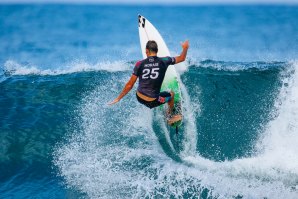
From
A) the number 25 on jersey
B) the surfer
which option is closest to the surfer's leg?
the surfer

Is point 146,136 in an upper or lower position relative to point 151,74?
lower

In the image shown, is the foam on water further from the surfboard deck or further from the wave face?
the surfboard deck

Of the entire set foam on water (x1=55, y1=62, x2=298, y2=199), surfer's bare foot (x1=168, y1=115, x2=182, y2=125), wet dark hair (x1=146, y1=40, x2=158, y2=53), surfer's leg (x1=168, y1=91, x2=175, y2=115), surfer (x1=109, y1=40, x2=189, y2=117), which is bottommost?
A: foam on water (x1=55, y1=62, x2=298, y2=199)

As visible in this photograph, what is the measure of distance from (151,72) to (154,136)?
171 cm

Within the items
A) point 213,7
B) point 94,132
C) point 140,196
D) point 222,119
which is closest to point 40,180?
point 94,132

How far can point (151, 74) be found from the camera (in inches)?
226

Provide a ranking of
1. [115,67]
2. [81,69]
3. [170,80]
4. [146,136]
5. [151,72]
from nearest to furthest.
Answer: [151,72] < [146,136] < [170,80] < [115,67] < [81,69]

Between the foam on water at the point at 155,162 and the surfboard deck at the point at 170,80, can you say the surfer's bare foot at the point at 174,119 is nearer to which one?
the surfboard deck at the point at 170,80

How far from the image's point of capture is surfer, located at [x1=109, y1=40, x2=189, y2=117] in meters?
5.66

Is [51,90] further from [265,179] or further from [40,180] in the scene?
[265,179]

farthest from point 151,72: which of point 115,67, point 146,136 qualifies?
A: point 115,67

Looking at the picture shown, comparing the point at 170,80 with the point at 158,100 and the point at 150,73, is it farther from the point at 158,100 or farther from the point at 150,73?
the point at 150,73

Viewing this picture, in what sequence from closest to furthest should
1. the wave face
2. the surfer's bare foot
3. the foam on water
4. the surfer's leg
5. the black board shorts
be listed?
1. the foam on water
2. the wave face
3. the black board shorts
4. the surfer's leg
5. the surfer's bare foot

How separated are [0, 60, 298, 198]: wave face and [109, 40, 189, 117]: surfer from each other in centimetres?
106
